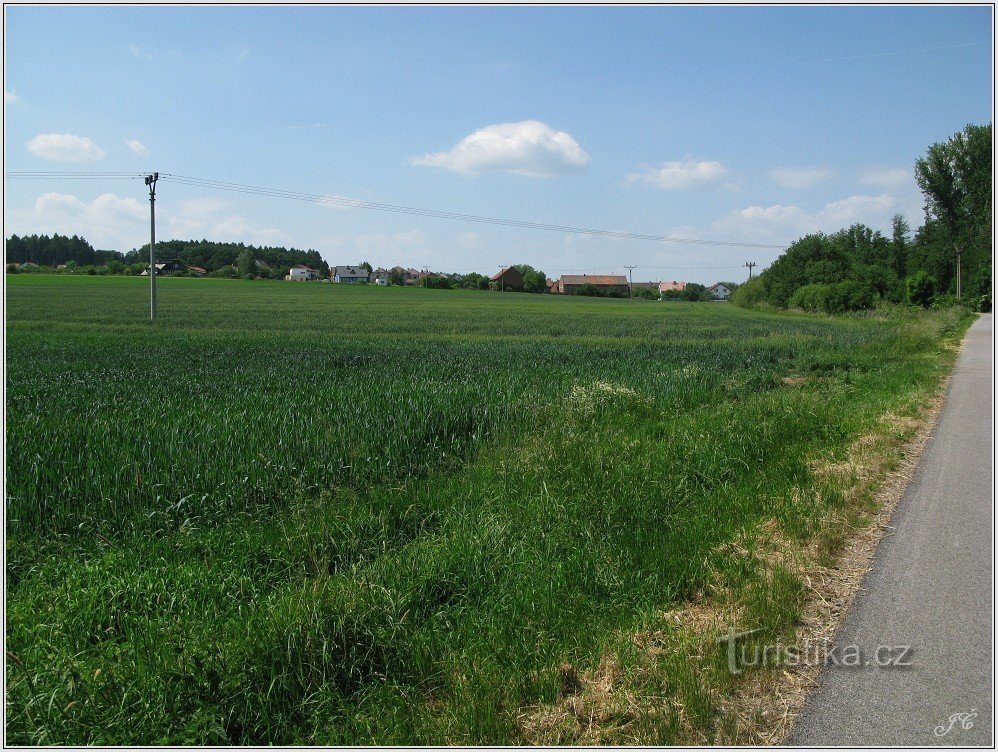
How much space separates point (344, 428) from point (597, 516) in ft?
11.5

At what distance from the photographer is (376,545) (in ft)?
17.9

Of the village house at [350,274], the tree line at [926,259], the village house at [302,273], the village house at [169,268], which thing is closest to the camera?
the tree line at [926,259]

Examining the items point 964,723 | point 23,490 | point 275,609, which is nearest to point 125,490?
point 23,490

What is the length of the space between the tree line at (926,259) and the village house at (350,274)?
74208 mm

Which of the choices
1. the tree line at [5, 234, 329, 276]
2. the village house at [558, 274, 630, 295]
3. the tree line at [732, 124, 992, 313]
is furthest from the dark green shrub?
the tree line at [5, 234, 329, 276]

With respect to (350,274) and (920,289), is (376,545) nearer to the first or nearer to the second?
(920,289)

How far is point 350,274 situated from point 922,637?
451 ft

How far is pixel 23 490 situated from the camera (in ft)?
19.5

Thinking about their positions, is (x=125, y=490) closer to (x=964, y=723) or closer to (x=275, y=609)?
(x=275, y=609)

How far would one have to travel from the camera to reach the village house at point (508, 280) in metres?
123

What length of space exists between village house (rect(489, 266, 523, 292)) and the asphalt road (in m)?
118

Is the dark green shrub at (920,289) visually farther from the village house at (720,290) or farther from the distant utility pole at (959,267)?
the village house at (720,290)

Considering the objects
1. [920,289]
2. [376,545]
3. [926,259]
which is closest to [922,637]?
[376,545]

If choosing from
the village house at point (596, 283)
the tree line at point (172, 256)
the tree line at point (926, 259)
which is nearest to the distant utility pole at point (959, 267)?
the tree line at point (926, 259)
